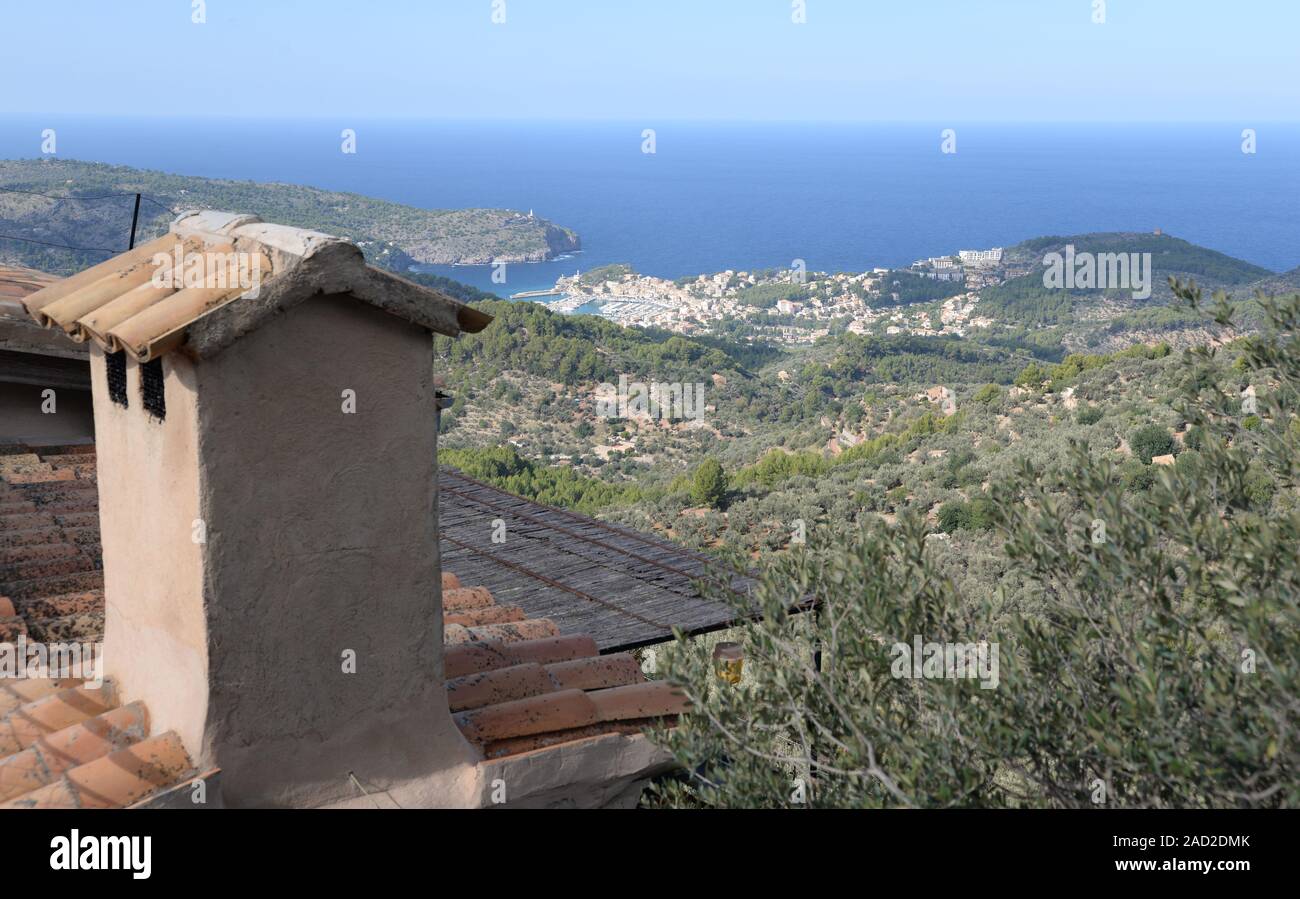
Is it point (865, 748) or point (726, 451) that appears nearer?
point (865, 748)

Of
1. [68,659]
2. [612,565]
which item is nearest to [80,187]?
[612,565]

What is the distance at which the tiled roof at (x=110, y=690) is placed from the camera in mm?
3137

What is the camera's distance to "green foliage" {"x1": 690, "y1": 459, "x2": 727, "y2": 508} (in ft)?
82.0

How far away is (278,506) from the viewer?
3.07 metres

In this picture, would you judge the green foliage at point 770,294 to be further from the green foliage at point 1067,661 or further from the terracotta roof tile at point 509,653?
the green foliage at point 1067,661

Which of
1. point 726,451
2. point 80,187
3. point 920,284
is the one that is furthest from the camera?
point 920,284

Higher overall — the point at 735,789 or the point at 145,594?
the point at 145,594

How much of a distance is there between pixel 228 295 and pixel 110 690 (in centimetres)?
151

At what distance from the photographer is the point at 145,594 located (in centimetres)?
337

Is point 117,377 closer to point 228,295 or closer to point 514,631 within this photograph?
point 228,295

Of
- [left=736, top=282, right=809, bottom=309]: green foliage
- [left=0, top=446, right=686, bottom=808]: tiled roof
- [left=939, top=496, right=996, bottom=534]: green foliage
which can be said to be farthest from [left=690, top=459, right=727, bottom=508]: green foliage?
[left=736, top=282, right=809, bottom=309]: green foliage

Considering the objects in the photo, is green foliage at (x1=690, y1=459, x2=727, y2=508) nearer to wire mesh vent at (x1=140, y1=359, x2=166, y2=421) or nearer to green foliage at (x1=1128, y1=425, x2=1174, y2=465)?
green foliage at (x1=1128, y1=425, x2=1174, y2=465)
